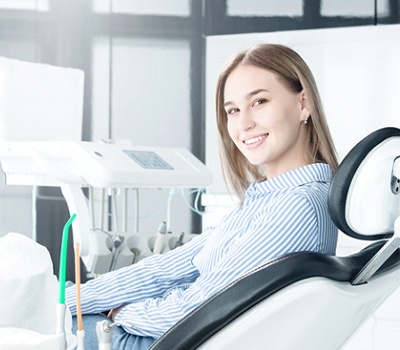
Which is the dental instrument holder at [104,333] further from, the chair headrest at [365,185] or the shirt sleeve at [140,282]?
the shirt sleeve at [140,282]

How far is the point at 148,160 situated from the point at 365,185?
1.08 meters

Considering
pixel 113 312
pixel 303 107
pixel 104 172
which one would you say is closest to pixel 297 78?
pixel 303 107

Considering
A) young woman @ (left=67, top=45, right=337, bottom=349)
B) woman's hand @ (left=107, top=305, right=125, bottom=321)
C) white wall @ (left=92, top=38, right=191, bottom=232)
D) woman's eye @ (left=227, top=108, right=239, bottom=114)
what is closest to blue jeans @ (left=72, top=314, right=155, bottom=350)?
young woman @ (left=67, top=45, right=337, bottom=349)

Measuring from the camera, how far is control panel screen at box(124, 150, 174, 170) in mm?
2184

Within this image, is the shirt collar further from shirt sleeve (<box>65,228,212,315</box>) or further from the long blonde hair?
shirt sleeve (<box>65,228,212,315</box>)

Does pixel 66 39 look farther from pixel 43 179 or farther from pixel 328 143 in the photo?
pixel 328 143

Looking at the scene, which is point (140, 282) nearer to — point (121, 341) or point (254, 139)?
point (121, 341)

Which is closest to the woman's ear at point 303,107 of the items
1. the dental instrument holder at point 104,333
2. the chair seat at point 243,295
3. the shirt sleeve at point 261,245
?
the shirt sleeve at point 261,245

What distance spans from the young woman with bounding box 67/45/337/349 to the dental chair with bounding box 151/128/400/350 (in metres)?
0.20

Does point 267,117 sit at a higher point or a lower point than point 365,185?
higher

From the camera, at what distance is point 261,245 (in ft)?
4.81

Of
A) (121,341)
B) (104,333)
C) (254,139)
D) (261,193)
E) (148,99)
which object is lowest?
(121,341)

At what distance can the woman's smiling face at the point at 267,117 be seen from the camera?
5.40ft

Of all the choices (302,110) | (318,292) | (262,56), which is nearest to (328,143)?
(302,110)
